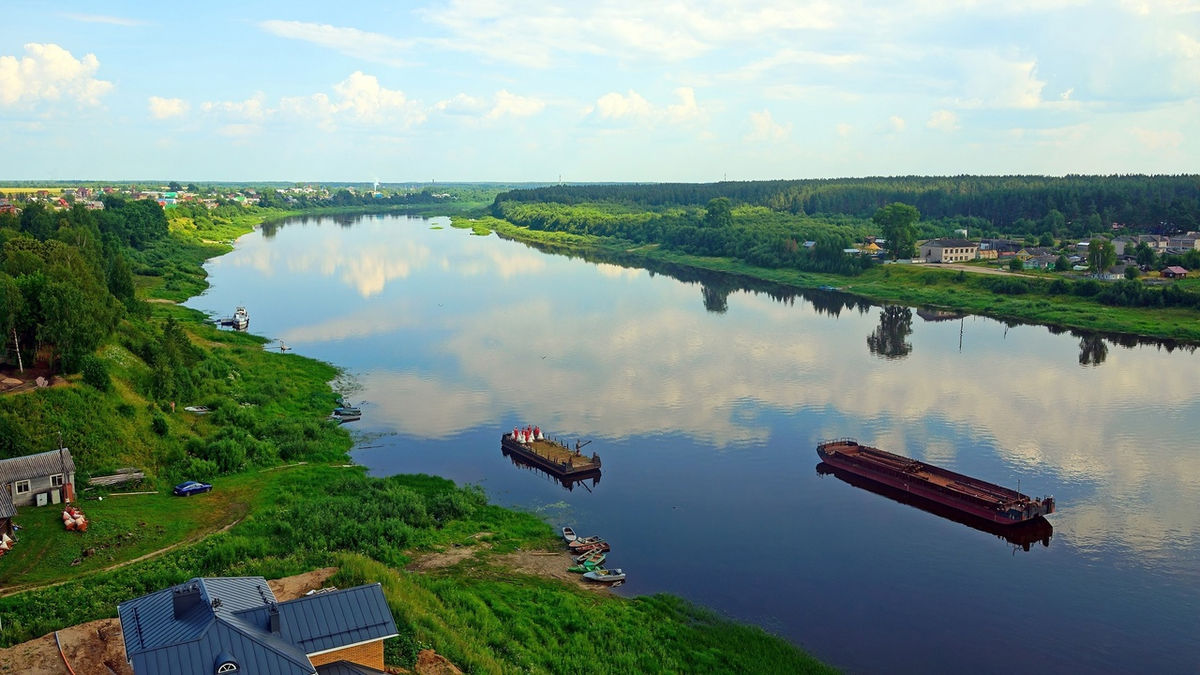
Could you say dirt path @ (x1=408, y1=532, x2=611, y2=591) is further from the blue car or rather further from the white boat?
the white boat

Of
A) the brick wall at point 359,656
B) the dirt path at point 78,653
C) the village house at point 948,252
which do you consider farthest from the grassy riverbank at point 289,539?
the village house at point 948,252

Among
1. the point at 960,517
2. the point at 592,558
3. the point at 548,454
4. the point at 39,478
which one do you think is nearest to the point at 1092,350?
the point at 960,517

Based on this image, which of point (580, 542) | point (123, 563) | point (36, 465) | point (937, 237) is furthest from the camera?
point (937, 237)

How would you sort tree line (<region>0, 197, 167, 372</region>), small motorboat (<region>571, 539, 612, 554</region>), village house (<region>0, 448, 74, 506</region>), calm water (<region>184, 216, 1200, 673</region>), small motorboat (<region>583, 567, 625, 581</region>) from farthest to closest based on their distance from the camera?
1. tree line (<region>0, 197, 167, 372</region>)
2. small motorboat (<region>571, 539, 612, 554</region>)
3. village house (<region>0, 448, 74, 506</region>)
4. small motorboat (<region>583, 567, 625, 581</region>)
5. calm water (<region>184, 216, 1200, 673</region>)

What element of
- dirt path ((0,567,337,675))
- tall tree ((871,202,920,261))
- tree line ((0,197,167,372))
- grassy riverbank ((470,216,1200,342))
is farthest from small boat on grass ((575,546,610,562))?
tall tree ((871,202,920,261))

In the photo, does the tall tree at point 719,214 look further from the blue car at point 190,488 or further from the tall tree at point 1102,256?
the blue car at point 190,488

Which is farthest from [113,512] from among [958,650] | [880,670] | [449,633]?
[958,650]

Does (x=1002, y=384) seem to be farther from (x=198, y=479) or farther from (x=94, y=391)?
(x=94, y=391)

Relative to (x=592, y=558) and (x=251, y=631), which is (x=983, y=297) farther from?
(x=251, y=631)
